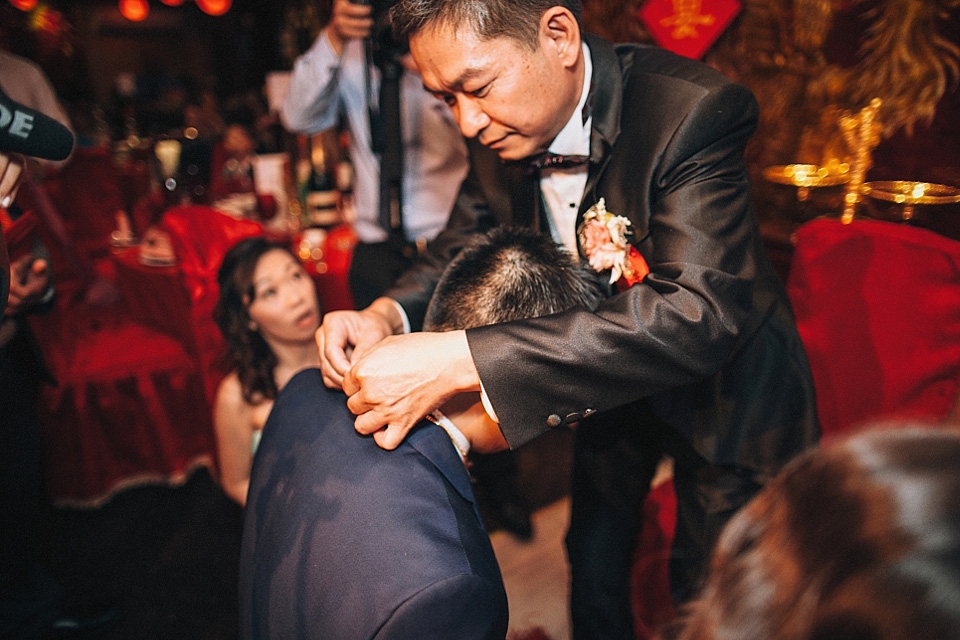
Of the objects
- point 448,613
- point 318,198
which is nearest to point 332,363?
point 448,613

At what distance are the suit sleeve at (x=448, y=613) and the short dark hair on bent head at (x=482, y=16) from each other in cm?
76

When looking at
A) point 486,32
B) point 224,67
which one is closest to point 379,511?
point 486,32

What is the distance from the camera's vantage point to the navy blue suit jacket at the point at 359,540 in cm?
59

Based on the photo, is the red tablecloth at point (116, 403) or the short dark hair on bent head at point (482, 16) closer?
the short dark hair on bent head at point (482, 16)

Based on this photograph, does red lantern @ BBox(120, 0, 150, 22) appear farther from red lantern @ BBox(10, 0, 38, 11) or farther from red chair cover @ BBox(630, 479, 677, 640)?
red chair cover @ BBox(630, 479, 677, 640)

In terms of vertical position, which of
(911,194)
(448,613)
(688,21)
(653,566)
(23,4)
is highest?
(23,4)

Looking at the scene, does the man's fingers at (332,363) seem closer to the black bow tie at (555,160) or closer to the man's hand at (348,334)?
the man's hand at (348,334)

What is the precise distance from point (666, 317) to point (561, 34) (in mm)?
513

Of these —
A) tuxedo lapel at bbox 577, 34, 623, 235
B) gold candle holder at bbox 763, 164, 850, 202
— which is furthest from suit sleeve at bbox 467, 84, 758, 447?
gold candle holder at bbox 763, 164, 850, 202

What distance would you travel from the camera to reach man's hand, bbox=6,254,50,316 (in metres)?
1.45

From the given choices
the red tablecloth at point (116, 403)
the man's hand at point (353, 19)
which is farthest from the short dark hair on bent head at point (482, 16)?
the red tablecloth at point (116, 403)

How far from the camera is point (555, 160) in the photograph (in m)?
1.08

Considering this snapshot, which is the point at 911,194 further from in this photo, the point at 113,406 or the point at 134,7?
the point at 134,7

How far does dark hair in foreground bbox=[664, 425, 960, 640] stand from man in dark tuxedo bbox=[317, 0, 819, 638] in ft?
1.20
